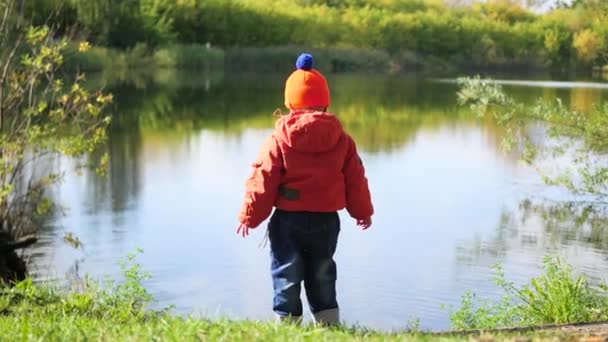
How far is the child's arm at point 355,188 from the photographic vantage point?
15.8 feet

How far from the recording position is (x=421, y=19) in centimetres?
6981

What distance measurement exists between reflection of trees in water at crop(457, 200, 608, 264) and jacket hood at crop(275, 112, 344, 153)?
4800 mm

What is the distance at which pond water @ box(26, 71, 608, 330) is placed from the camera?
26.2 ft

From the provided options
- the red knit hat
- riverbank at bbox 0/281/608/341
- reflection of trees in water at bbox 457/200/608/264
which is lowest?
reflection of trees in water at bbox 457/200/608/264

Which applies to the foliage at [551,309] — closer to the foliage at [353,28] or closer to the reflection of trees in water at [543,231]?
the reflection of trees in water at [543,231]

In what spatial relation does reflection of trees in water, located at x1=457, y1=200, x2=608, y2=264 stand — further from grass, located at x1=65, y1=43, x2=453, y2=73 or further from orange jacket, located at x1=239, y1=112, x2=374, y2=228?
grass, located at x1=65, y1=43, x2=453, y2=73

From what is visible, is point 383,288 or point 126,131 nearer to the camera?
point 383,288

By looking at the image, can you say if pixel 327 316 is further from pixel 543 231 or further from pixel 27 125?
pixel 543 231

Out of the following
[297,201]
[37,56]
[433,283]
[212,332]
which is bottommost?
[433,283]

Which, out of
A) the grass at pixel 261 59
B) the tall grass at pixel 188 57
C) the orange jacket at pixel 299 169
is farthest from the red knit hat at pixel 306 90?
the tall grass at pixel 188 57

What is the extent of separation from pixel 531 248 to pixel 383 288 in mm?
2353

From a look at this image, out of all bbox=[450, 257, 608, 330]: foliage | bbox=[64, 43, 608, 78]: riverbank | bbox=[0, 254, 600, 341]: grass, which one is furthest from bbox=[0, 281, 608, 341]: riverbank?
bbox=[64, 43, 608, 78]: riverbank

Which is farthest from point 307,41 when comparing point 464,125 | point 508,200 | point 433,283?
point 433,283

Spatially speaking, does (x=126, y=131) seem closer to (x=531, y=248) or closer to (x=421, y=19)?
(x=531, y=248)
